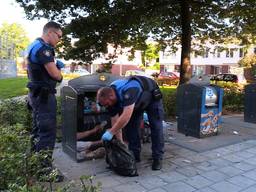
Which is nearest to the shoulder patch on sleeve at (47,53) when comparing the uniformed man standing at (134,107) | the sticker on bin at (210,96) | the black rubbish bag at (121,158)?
the uniformed man standing at (134,107)

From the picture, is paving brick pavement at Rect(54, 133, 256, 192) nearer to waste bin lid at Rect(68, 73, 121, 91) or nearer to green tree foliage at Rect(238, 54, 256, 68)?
waste bin lid at Rect(68, 73, 121, 91)

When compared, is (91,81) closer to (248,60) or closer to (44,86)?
(44,86)

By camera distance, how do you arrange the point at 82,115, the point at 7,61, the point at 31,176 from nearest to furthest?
the point at 31,176 < the point at 82,115 < the point at 7,61

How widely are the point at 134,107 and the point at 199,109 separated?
8.06ft

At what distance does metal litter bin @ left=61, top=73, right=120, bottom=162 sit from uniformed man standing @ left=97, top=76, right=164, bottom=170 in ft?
2.00

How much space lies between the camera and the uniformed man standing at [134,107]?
14.7ft

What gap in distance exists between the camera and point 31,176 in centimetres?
288

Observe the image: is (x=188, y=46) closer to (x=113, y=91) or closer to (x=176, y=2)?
(x=176, y=2)

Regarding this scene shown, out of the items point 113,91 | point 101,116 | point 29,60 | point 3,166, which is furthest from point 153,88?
point 3,166

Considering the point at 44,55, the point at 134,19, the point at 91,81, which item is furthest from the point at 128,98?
the point at 134,19

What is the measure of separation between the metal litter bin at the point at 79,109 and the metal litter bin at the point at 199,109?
1962mm

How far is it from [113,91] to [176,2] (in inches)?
336

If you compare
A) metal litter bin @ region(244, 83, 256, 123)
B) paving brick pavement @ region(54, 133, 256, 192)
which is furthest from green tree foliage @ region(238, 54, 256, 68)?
paving brick pavement @ region(54, 133, 256, 192)

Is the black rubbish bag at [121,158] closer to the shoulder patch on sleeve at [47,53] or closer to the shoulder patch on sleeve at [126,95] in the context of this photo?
the shoulder patch on sleeve at [126,95]
